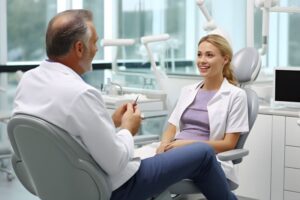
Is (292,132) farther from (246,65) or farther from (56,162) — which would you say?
(56,162)

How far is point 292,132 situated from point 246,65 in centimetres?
48

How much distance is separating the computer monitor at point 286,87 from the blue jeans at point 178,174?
103cm

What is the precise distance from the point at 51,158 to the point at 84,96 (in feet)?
0.84

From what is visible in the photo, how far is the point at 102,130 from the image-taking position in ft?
6.04

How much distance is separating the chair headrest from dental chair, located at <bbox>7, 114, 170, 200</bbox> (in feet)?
3.75

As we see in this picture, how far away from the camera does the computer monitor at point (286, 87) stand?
3.10m

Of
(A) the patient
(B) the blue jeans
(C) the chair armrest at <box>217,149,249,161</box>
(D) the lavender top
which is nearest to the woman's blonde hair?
(A) the patient

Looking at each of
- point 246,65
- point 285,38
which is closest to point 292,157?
point 246,65

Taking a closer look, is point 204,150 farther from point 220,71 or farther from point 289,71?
point 289,71

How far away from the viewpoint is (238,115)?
8.48ft

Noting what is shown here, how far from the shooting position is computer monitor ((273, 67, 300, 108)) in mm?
3099

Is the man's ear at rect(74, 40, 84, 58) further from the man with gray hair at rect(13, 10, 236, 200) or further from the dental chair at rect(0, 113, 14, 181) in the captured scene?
the dental chair at rect(0, 113, 14, 181)

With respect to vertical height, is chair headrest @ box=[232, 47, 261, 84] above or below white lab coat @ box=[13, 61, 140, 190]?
above

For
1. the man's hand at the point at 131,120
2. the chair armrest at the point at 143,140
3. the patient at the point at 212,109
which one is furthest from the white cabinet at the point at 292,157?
the man's hand at the point at 131,120
